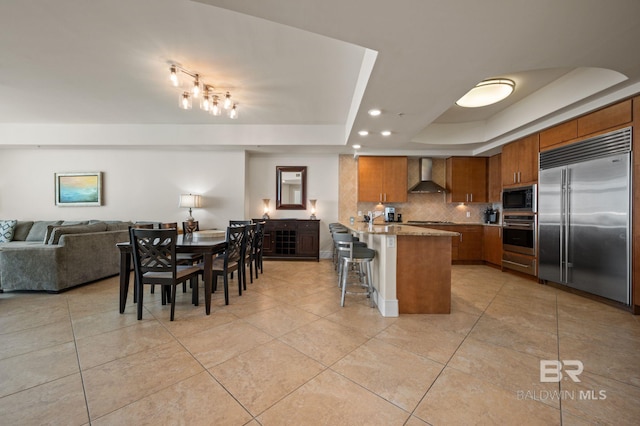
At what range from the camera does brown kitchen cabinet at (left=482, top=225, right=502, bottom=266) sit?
4.70m

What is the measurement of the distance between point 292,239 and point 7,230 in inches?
230

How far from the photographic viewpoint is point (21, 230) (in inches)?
195

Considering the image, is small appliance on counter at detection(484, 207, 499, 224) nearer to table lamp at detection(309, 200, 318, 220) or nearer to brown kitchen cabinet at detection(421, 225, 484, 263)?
brown kitchen cabinet at detection(421, 225, 484, 263)

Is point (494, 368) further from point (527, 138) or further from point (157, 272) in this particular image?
point (527, 138)

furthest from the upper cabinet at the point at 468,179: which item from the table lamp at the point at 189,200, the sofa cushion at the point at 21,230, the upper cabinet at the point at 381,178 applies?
the sofa cushion at the point at 21,230

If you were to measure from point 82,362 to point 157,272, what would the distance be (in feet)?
2.84

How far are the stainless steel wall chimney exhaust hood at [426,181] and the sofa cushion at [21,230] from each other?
8.39m

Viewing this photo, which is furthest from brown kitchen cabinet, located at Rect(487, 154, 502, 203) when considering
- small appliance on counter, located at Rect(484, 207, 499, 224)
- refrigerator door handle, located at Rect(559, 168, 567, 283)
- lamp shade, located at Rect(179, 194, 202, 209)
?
lamp shade, located at Rect(179, 194, 202, 209)

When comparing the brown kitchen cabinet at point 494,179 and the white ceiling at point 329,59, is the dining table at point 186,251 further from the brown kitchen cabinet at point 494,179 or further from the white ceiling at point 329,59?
the brown kitchen cabinet at point 494,179

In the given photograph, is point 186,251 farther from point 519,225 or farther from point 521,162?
point 521,162

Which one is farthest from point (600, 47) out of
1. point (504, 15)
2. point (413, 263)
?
point (413, 263)

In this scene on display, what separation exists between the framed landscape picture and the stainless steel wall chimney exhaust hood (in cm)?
728

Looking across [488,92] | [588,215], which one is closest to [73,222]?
[488,92]

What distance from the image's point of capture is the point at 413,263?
104 inches
